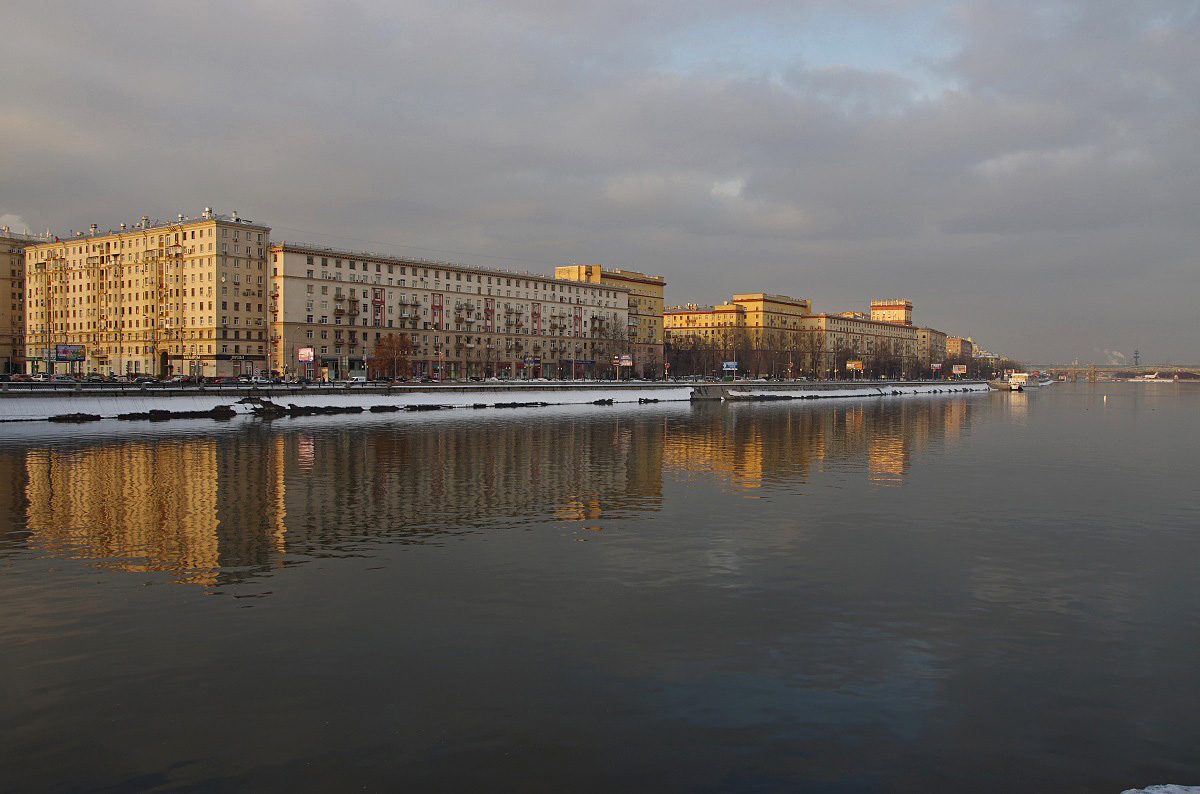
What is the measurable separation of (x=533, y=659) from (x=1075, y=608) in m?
8.81

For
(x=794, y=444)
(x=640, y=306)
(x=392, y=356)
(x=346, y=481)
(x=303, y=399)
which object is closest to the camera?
(x=346, y=481)

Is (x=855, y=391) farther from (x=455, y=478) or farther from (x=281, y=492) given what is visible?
(x=281, y=492)

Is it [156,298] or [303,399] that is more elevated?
[156,298]

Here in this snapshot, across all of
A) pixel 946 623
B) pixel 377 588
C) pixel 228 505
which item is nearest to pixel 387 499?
pixel 228 505

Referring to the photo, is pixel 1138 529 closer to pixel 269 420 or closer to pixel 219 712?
pixel 219 712

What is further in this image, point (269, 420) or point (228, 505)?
point (269, 420)

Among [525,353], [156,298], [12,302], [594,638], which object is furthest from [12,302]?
[594,638]

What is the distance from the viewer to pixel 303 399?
7044 cm

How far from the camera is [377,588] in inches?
559

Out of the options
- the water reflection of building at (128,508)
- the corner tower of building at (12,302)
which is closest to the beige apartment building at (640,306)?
the corner tower of building at (12,302)

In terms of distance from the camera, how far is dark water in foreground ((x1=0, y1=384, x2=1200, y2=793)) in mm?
8305

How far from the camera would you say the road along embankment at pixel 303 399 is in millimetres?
57469

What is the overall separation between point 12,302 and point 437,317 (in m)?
70.6

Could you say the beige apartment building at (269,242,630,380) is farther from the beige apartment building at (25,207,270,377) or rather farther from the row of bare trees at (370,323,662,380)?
the beige apartment building at (25,207,270,377)
